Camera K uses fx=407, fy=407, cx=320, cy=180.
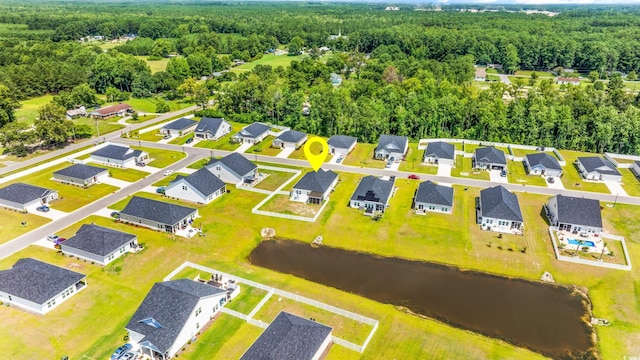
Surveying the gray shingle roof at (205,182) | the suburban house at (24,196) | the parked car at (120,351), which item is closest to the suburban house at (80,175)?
the suburban house at (24,196)

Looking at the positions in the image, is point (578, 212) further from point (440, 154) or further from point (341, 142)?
point (341, 142)

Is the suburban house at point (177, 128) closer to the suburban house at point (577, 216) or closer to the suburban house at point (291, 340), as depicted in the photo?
the suburban house at point (291, 340)

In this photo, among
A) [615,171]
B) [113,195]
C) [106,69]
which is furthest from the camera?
[106,69]

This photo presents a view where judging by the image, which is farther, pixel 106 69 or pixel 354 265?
pixel 106 69

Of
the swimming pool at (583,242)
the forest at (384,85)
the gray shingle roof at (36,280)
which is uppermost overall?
the forest at (384,85)

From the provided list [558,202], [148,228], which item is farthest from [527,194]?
[148,228]

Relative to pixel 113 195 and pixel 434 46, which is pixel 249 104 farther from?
pixel 434 46

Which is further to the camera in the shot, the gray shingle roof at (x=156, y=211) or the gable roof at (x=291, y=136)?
the gable roof at (x=291, y=136)

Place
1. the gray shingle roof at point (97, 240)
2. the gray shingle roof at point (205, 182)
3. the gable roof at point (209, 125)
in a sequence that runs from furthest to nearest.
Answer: the gable roof at point (209, 125) → the gray shingle roof at point (205, 182) → the gray shingle roof at point (97, 240)
